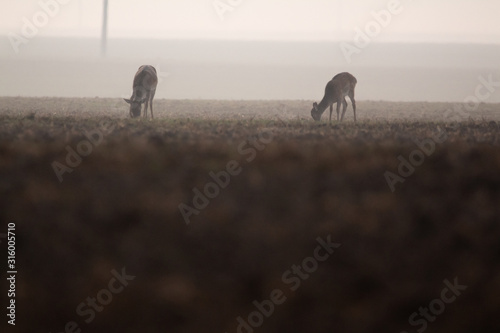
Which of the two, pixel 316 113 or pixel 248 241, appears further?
pixel 316 113

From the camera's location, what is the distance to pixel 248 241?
7.18m

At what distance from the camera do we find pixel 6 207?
25.8 ft

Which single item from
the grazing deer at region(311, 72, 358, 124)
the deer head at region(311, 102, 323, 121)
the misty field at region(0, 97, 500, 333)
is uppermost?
the grazing deer at region(311, 72, 358, 124)

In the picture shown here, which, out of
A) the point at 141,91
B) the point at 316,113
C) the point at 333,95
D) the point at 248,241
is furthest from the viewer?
the point at 333,95

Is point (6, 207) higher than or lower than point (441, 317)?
higher

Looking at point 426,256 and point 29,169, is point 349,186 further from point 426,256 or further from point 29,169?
point 29,169

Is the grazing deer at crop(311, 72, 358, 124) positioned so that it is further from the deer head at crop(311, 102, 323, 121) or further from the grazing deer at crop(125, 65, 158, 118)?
the grazing deer at crop(125, 65, 158, 118)

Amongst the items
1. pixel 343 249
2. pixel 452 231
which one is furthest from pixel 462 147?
pixel 343 249

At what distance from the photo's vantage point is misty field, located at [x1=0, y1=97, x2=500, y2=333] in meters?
6.22

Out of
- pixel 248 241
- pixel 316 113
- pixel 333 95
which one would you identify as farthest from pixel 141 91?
pixel 248 241

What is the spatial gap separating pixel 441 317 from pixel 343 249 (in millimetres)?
1313

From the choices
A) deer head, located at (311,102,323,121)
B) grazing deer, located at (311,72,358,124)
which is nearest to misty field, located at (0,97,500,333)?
deer head, located at (311,102,323,121)

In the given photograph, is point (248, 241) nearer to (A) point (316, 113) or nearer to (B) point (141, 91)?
(B) point (141, 91)

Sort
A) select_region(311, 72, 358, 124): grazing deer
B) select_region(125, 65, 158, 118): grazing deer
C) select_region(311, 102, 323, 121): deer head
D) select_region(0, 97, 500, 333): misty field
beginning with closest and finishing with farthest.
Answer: select_region(0, 97, 500, 333): misty field < select_region(125, 65, 158, 118): grazing deer < select_region(311, 102, 323, 121): deer head < select_region(311, 72, 358, 124): grazing deer
